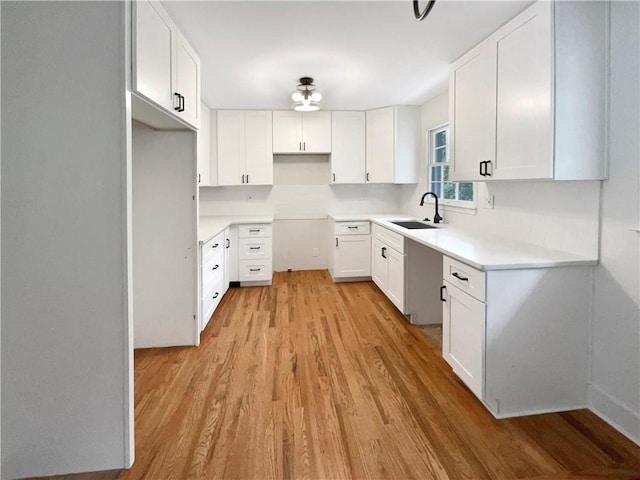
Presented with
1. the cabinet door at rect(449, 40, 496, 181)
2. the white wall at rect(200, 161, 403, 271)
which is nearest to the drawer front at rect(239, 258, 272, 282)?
the white wall at rect(200, 161, 403, 271)

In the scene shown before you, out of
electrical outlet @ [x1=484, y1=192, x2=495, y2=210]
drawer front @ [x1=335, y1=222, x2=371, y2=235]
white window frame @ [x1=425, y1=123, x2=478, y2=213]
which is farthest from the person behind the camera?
drawer front @ [x1=335, y1=222, x2=371, y2=235]

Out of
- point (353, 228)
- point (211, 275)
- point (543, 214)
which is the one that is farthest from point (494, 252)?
point (353, 228)

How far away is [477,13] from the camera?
2.21 metres

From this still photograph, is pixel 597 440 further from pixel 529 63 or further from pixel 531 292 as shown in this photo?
pixel 529 63

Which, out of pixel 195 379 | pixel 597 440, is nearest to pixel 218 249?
pixel 195 379

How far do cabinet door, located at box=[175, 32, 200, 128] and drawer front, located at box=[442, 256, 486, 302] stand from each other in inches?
79.3

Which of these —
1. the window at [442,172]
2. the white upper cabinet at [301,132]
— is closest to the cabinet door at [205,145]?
the white upper cabinet at [301,132]

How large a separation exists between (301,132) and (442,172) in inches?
78.3

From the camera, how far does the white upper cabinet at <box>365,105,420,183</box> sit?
4.74m

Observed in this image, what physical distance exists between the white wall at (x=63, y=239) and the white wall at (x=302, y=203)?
3.82m

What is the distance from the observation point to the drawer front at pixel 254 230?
473 cm

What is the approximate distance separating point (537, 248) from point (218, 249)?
9.59 ft

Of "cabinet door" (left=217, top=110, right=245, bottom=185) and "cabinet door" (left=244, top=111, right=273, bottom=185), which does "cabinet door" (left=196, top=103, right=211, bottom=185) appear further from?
"cabinet door" (left=244, top=111, right=273, bottom=185)

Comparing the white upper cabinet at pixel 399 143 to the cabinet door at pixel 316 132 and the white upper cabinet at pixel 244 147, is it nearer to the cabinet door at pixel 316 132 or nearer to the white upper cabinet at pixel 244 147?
the cabinet door at pixel 316 132
